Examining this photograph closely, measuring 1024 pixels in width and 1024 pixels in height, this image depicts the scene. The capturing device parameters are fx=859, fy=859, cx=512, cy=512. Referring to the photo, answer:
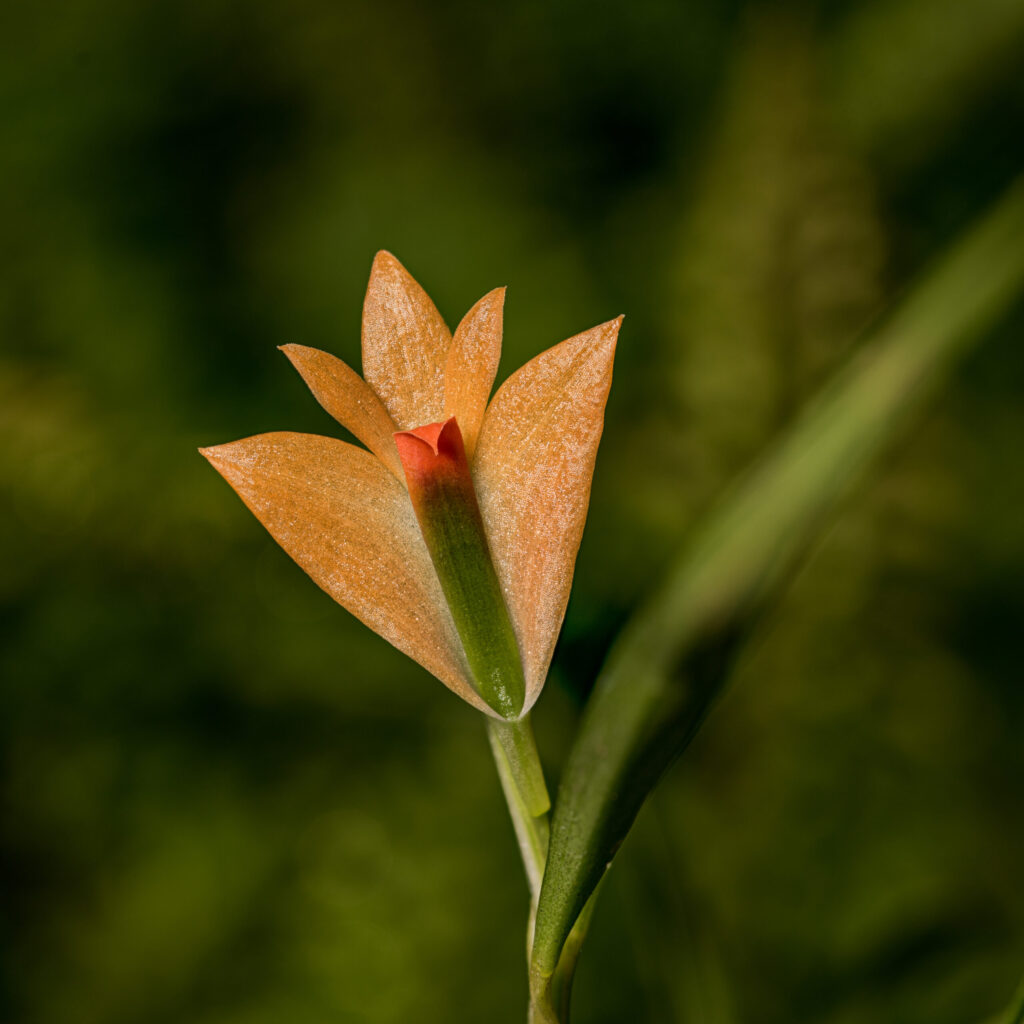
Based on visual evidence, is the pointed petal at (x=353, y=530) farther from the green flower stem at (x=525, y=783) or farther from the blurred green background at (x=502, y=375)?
the blurred green background at (x=502, y=375)

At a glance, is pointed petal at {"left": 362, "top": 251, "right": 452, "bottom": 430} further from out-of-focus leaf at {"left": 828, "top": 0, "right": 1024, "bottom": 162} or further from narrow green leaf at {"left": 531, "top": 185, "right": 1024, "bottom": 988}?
out-of-focus leaf at {"left": 828, "top": 0, "right": 1024, "bottom": 162}

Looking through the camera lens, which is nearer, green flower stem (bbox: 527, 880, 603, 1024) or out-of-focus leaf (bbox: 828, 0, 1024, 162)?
green flower stem (bbox: 527, 880, 603, 1024)

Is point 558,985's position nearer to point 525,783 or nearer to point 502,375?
point 525,783

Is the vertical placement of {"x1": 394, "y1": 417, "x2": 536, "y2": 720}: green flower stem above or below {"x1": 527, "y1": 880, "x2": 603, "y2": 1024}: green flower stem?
above

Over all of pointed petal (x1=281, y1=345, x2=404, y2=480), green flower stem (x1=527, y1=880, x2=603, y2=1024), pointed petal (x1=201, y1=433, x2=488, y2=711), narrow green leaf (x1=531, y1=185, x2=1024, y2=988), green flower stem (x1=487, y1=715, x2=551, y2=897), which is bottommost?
green flower stem (x1=527, y1=880, x2=603, y2=1024)

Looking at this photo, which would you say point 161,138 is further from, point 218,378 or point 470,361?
point 470,361

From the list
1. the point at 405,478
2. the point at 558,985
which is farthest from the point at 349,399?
the point at 558,985

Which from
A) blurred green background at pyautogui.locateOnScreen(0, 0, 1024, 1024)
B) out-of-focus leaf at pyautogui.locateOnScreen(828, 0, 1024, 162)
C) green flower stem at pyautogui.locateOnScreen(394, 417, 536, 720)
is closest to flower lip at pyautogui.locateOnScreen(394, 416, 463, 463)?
green flower stem at pyautogui.locateOnScreen(394, 417, 536, 720)
